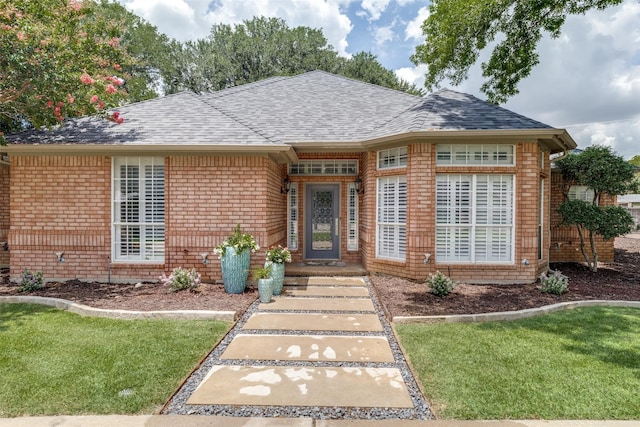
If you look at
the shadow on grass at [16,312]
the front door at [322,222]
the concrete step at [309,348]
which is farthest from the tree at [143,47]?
the concrete step at [309,348]

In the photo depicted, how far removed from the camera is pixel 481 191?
7.53 metres

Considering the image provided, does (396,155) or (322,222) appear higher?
(396,155)

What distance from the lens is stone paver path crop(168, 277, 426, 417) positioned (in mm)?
3160

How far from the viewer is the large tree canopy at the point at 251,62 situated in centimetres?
2359

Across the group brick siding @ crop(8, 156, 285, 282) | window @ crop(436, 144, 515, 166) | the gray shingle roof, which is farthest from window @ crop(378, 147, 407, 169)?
brick siding @ crop(8, 156, 285, 282)

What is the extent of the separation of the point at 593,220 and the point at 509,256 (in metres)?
2.77

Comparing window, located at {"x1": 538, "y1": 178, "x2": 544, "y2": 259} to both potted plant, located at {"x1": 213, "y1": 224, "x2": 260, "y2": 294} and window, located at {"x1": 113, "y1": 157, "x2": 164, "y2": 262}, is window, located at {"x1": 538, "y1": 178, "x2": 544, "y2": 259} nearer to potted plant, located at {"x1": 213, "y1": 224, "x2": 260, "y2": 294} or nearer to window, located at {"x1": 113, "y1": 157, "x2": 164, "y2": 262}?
potted plant, located at {"x1": 213, "y1": 224, "x2": 260, "y2": 294}

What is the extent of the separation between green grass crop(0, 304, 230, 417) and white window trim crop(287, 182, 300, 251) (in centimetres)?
488

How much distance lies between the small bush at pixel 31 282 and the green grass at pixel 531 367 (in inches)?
283

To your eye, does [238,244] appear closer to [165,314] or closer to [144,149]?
[165,314]

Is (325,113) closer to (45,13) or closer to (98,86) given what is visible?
(98,86)

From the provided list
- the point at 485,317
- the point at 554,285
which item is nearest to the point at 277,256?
the point at 485,317

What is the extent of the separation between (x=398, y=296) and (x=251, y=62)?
74.5 feet

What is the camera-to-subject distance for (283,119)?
9922 millimetres
